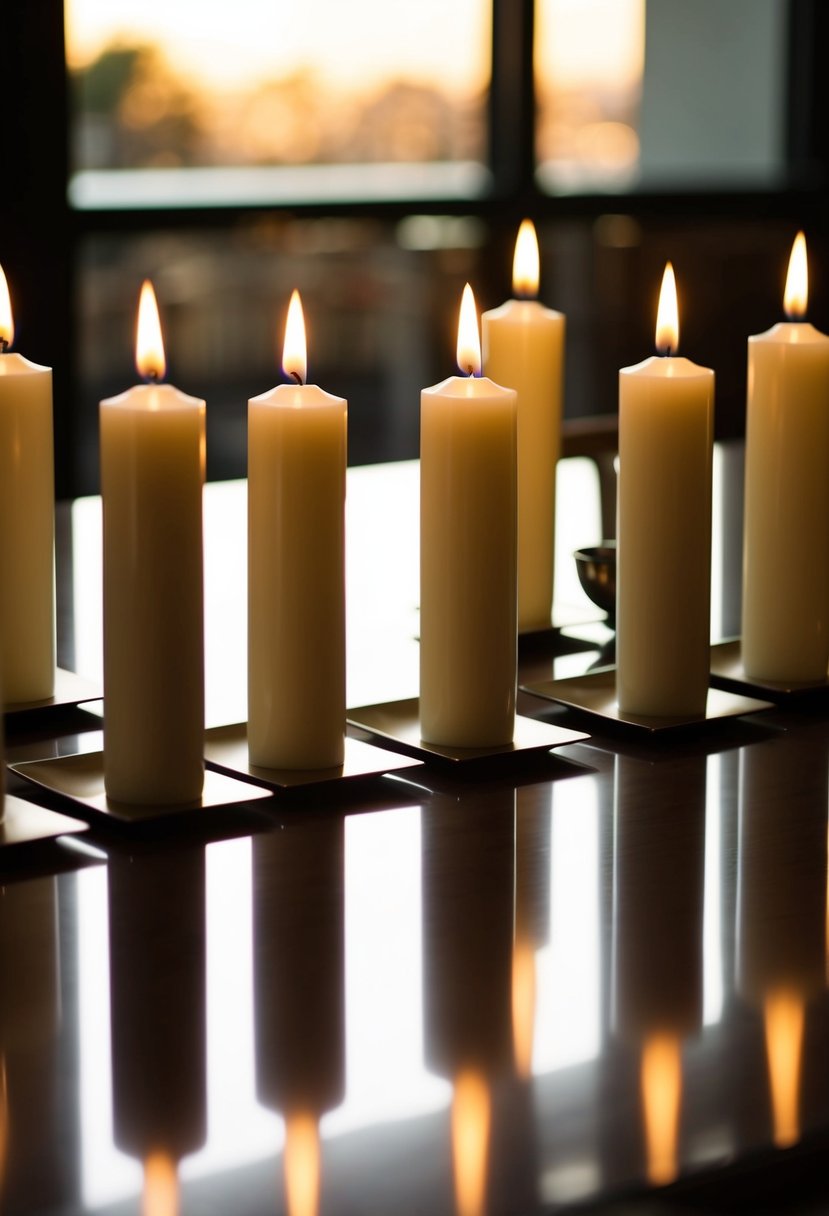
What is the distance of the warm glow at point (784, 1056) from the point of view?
546 millimetres

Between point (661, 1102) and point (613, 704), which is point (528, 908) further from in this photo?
point (613, 704)

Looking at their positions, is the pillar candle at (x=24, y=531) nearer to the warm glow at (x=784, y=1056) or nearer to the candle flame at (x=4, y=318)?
the candle flame at (x=4, y=318)

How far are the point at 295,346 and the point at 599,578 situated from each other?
0.36 metres

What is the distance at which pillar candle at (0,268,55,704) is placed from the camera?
3.19ft

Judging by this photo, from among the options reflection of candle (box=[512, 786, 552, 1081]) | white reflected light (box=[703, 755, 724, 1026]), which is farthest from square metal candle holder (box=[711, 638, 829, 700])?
reflection of candle (box=[512, 786, 552, 1081])

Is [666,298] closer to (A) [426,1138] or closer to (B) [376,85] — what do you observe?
(A) [426,1138]

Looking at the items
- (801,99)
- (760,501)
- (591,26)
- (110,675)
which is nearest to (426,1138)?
(110,675)

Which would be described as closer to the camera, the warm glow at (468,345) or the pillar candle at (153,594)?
the pillar candle at (153,594)

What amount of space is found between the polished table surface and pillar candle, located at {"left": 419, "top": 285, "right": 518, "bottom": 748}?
4 centimetres

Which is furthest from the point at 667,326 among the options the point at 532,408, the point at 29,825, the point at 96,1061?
the point at 96,1061

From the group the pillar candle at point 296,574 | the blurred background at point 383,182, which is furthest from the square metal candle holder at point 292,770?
the blurred background at point 383,182

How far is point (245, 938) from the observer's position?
0.69m

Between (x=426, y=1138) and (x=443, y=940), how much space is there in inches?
6.2

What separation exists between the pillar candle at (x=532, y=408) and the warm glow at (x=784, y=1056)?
0.54m
